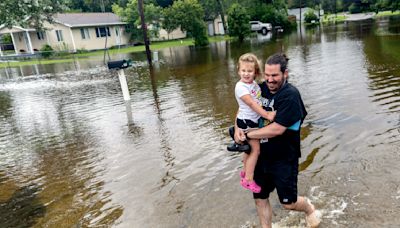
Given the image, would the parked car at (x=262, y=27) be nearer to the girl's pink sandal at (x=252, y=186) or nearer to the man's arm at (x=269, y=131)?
the girl's pink sandal at (x=252, y=186)

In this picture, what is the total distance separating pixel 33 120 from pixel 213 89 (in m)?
5.55

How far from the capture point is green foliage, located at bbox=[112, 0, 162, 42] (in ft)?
137

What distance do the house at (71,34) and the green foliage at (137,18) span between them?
110cm

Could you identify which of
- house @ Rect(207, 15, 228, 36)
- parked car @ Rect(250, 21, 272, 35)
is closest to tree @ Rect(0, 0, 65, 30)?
parked car @ Rect(250, 21, 272, 35)

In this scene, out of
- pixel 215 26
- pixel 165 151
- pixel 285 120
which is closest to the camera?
pixel 285 120

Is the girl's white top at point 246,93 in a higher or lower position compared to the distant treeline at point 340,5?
lower

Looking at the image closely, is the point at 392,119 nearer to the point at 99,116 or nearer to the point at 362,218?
the point at 362,218

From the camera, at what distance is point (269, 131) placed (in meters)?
→ 2.93

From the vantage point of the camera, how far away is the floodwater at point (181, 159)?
4.20m

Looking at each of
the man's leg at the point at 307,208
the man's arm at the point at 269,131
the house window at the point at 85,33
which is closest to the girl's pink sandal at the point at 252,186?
the man's leg at the point at 307,208

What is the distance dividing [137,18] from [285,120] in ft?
139

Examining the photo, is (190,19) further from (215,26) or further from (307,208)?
→ (307,208)

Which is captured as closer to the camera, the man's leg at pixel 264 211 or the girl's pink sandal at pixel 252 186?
the girl's pink sandal at pixel 252 186

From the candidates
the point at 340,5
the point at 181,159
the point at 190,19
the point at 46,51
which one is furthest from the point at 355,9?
the point at 181,159
